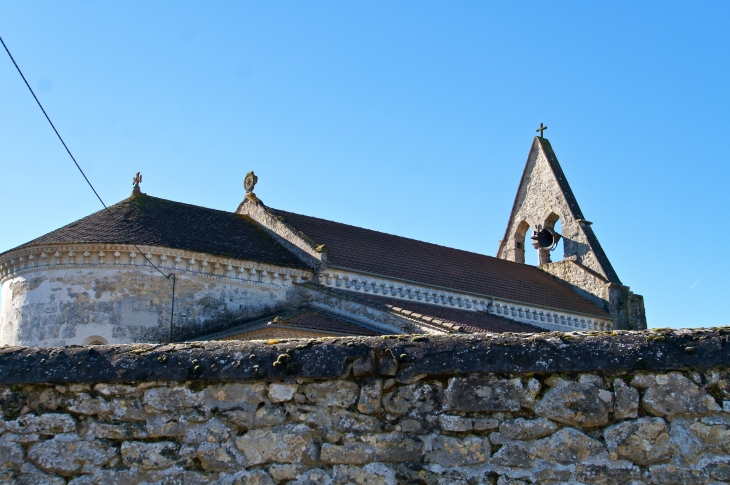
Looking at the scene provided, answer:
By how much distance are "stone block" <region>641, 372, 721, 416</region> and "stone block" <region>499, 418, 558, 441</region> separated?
0.51m

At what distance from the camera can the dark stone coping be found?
405 cm

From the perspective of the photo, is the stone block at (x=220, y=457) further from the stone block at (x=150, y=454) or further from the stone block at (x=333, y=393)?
the stone block at (x=333, y=393)

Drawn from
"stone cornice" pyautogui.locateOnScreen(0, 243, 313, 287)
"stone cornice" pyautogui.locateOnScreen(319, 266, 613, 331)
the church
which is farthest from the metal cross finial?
"stone cornice" pyautogui.locateOnScreen(319, 266, 613, 331)

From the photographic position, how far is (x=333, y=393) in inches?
172

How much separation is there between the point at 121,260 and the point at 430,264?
10415 millimetres

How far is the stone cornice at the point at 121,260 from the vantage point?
60.3ft

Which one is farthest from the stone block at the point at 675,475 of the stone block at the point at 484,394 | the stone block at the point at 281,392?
the stone block at the point at 281,392

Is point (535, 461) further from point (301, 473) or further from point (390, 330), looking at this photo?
point (390, 330)

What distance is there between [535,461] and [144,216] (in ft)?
58.2

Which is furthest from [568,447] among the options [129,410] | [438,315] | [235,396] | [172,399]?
[438,315]

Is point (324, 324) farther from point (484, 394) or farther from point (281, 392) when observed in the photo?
point (484, 394)

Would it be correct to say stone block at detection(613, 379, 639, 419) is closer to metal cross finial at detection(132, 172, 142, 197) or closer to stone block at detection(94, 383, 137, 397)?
stone block at detection(94, 383, 137, 397)

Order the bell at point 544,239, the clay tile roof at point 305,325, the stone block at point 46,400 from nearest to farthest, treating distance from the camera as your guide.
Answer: the stone block at point 46,400
the clay tile roof at point 305,325
the bell at point 544,239

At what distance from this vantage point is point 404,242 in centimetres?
2619
